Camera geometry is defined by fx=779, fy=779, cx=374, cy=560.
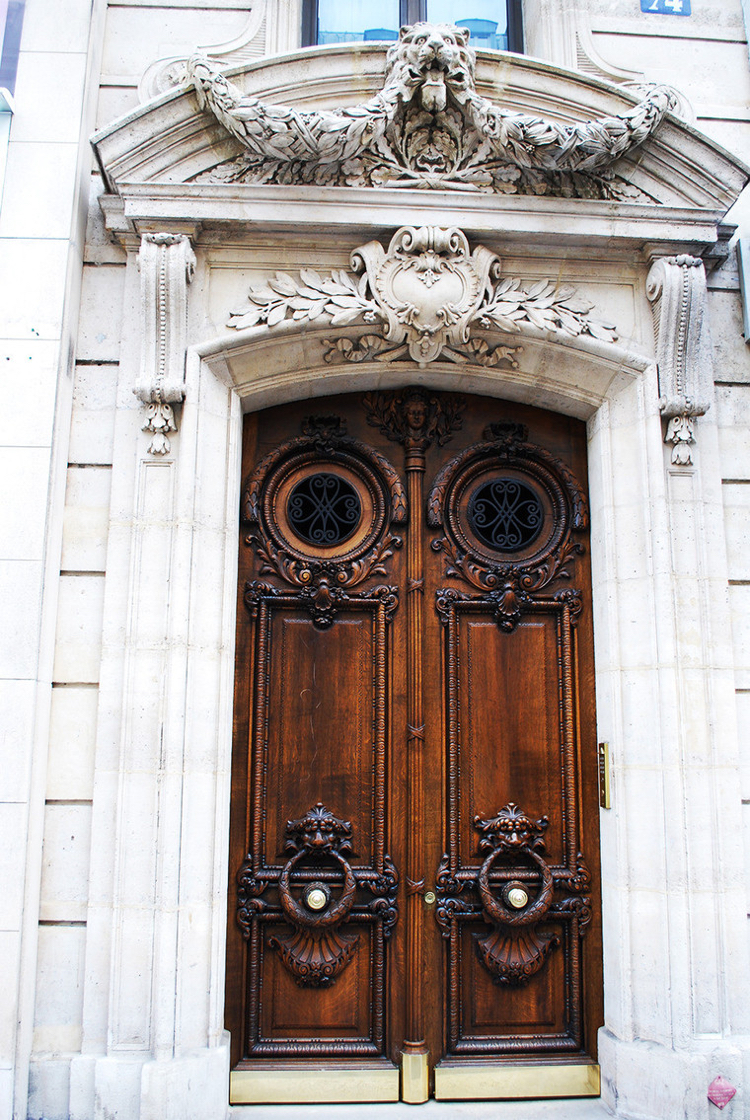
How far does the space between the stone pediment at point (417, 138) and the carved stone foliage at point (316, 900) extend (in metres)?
3.41

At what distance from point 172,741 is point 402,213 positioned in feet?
9.75

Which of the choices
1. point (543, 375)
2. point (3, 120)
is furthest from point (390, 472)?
point (3, 120)

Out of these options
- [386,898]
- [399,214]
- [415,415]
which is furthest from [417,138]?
[386,898]

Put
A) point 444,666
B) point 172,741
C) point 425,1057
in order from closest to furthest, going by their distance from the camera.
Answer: point 172,741, point 425,1057, point 444,666

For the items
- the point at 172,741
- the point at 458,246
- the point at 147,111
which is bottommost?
the point at 172,741

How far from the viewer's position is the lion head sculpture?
3.96m

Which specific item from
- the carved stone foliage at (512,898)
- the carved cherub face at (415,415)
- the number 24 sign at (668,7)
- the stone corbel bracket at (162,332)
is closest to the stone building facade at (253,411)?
the stone corbel bracket at (162,332)

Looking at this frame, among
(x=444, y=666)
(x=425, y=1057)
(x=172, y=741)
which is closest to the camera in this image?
(x=172, y=741)

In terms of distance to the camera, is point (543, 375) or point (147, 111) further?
point (543, 375)

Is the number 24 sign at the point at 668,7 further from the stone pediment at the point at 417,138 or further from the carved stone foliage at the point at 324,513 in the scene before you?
the carved stone foliage at the point at 324,513

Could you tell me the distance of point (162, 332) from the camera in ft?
13.1

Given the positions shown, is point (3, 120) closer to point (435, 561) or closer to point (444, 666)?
point (435, 561)

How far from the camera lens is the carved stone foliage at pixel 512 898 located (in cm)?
410

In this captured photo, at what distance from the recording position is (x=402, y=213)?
164 inches
